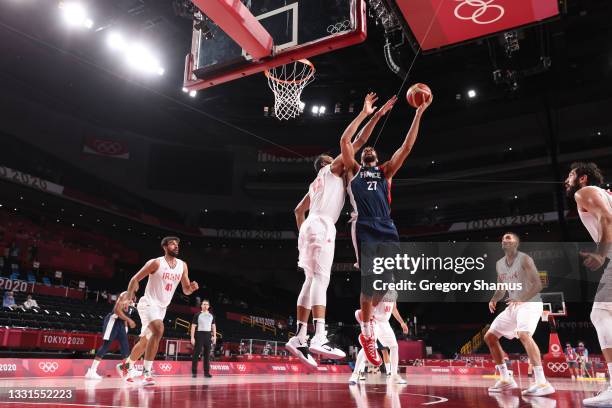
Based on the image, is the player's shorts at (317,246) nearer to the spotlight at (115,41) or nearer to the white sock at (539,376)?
the white sock at (539,376)

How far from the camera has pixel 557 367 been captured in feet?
47.0

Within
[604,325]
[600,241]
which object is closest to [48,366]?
[604,325]

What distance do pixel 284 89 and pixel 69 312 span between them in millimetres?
10697

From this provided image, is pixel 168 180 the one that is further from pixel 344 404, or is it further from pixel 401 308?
pixel 344 404

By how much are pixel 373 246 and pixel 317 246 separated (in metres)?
0.65

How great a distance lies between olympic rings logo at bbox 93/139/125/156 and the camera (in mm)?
26531

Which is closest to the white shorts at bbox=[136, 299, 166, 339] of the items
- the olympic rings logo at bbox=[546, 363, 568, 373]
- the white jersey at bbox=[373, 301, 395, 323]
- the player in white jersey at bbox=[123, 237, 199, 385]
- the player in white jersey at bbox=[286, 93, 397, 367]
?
the player in white jersey at bbox=[123, 237, 199, 385]

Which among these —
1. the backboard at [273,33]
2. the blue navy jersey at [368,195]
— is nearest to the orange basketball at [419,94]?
the blue navy jersey at [368,195]

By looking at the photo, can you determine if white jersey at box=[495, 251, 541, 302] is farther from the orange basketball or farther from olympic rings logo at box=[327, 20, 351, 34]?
olympic rings logo at box=[327, 20, 351, 34]

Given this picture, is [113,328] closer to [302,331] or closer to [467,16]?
[302,331]

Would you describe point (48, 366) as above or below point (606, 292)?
below

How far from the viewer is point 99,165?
87.6 ft

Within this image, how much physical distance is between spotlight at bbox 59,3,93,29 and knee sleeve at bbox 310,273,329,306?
1489 centimetres

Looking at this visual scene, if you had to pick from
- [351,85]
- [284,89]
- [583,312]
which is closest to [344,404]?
[284,89]
